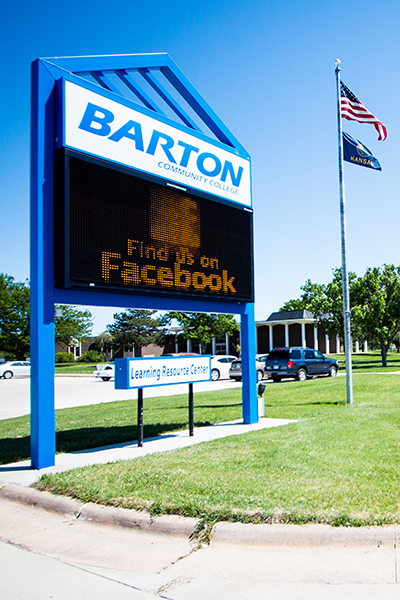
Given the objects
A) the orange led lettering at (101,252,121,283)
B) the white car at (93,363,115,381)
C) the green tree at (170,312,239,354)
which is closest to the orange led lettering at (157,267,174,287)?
the orange led lettering at (101,252,121,283)

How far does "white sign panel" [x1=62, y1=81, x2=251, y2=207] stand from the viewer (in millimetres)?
7949

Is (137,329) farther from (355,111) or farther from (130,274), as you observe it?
(130,274)

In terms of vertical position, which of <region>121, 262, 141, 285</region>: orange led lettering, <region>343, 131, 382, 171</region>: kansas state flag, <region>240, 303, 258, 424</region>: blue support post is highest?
<region>343, 131, 382, 171</region>: kansas state flag

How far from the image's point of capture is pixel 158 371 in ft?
29.3

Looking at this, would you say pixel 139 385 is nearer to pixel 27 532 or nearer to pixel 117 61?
pixel 27 532

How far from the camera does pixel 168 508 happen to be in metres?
5.04

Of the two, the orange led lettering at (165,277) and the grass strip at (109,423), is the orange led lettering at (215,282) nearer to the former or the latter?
the orange led lettering at (165,277)

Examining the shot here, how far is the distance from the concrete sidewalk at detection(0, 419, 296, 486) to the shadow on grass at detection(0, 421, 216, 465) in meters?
0.37

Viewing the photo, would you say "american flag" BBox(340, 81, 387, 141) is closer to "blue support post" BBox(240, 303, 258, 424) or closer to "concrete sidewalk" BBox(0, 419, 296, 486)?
"blue support post" BBox(240, 303, 258, 424)

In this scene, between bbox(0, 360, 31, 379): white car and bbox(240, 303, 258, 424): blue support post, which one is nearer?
bbox(240, 303, 258, 424): blue support post

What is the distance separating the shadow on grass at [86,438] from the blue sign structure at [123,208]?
1298mm

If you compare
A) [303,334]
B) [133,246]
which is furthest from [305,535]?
[303,334]

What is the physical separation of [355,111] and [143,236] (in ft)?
31.7

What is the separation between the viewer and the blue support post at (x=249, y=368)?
10.9 metres
